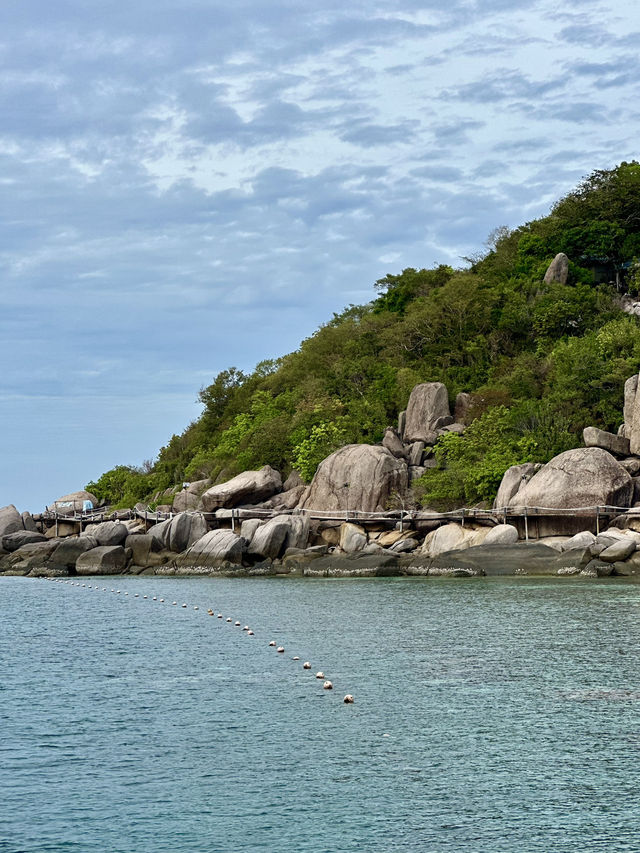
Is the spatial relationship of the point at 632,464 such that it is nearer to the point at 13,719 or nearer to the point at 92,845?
the point at 13,719

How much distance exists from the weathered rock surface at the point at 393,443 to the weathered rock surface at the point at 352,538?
812 cm

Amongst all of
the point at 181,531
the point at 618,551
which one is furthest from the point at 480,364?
the point at 618,551

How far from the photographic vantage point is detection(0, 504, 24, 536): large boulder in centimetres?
7169

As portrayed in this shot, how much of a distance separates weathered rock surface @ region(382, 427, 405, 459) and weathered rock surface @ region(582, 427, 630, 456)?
14.5m

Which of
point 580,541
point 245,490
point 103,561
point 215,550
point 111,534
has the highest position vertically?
point 245,490

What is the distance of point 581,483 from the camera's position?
4825 centimetres

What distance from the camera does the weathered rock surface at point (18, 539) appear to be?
69.2 metres

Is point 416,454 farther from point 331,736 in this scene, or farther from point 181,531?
point 331,736

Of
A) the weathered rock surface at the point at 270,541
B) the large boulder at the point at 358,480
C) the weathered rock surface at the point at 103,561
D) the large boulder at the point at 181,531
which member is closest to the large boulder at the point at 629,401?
the large boulder at the point at 358,480

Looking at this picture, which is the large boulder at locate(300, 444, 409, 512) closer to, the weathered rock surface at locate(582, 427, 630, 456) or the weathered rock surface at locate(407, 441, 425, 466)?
the weathered rock surface at locate(407, 441, 425, 466)

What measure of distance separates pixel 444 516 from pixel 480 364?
19.3 meters

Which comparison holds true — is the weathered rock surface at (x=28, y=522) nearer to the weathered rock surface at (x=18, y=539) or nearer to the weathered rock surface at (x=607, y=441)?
the weathered rock surface at (x=18, y=539)

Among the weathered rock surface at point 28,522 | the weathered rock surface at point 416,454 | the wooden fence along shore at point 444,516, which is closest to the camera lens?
the wooden fence along shore at point 444,516

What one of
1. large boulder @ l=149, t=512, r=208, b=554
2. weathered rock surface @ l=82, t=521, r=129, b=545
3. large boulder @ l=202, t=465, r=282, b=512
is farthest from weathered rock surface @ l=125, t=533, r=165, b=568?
large boulder @ l=202, t=465, r=282, b=512
